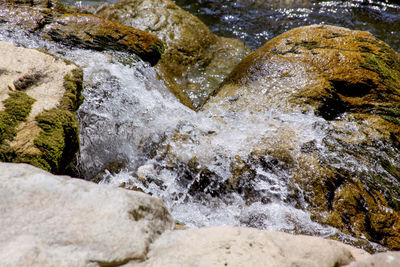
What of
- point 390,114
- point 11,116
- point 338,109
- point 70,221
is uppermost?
point 390,114

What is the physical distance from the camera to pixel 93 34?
170 inches

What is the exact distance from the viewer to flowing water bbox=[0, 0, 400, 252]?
2795 millimetres

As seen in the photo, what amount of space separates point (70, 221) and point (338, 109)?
3177 millimetres

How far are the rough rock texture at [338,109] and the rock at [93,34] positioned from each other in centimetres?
165

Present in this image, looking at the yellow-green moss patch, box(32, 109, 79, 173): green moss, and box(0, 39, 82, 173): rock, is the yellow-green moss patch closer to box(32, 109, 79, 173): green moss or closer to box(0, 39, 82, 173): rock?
box(0, 39, 82, 173): rock

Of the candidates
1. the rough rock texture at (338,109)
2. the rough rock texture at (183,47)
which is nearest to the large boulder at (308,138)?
the rough rock texture at (338,109)

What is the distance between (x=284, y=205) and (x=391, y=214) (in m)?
0.93

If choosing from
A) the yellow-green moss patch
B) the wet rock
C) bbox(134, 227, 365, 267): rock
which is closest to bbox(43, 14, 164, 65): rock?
the wet rock

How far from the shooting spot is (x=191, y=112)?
395 centimetres

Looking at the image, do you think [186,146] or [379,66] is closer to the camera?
[186,146]

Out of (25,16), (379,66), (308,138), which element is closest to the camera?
(308,138)

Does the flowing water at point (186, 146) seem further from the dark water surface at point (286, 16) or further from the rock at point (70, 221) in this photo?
the dark water surface at point (286, 16)

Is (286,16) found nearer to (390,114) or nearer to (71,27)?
(390,114)

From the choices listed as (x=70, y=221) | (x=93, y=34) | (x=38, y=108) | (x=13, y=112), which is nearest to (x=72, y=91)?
(x=38, y=108)
